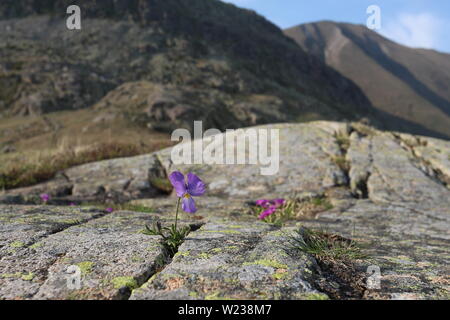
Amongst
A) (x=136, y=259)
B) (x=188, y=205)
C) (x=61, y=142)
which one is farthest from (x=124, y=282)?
(x=61, y=142)

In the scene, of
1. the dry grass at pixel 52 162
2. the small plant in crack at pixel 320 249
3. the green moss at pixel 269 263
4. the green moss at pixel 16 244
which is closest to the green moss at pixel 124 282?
the green moss at pixel 269 263

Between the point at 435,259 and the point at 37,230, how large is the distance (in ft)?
10.7

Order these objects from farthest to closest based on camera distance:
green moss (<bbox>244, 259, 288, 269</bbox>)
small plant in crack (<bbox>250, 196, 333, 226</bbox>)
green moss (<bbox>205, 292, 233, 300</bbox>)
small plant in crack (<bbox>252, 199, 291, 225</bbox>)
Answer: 1. small plant in crack (<bbox>250, 196, 333, 226</bbox>)
2. small plant in crack (<bbox>252, 199, 291, 225</bbox>)
3. green moss (<bbox>244, 259, 288, 269</bbox>)
4. green moss (<bbox>205, 292, 233, 300</bbox>)

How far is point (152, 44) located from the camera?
45.3 metres

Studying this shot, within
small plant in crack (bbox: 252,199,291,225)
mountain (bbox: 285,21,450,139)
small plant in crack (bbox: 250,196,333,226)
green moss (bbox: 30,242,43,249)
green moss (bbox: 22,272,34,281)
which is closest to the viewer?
green moss (bbox: 22,272,34,281)

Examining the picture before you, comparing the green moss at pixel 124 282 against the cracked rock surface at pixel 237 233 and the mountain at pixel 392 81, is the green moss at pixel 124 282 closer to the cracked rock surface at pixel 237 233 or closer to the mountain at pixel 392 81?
the cracked rock surface at pixel 237 233

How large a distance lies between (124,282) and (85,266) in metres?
0.36

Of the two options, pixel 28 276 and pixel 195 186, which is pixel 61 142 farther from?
pixel 28 276

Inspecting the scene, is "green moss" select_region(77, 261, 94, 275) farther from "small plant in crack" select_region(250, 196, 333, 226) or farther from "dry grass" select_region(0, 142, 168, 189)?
"dry grass" select_region(0, 142, 168, 189)

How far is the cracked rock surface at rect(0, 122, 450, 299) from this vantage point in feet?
6.23

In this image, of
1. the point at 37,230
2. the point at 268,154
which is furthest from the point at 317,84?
the point at 37,230

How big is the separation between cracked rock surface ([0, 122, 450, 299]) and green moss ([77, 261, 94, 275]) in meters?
0.01
